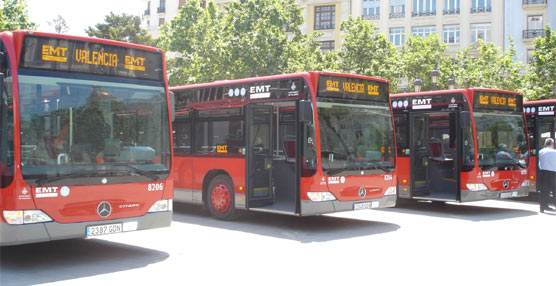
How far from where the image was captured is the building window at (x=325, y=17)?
2176 inches

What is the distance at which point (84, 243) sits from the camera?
10711 millimetres

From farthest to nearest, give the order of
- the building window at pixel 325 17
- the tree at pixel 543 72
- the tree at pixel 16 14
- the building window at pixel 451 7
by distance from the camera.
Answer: the building window at pixel 325 17 < the building window at pixel 451 7 < the tree at pixel 543 72 < the tree at pixel 16 14

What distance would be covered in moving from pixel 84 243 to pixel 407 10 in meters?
46.3

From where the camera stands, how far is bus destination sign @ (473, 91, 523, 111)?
1512cm

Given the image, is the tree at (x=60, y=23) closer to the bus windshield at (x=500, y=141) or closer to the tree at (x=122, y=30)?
the tree at (x=122, y=30)

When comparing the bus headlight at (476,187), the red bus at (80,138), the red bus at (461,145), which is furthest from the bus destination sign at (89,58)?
the bus headlight at (476,187)

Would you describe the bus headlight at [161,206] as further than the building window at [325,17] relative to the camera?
No

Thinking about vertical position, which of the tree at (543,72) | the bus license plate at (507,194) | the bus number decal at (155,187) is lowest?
the bus license plate at (507,194)

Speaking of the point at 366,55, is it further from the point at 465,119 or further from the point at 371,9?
the point at 465,119

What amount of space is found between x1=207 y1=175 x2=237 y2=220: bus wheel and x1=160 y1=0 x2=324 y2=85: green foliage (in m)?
21.2

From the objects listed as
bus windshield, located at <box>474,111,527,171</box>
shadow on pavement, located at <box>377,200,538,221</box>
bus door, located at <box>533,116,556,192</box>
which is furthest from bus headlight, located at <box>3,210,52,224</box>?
bus door, located at <box>533,116,556,192</box>

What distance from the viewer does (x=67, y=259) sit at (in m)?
9.20

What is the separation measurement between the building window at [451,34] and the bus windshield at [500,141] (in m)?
37.2

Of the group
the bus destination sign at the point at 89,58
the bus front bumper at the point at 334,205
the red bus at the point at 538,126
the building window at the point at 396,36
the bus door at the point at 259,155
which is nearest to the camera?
the bus destination sign at the point at 89,58
